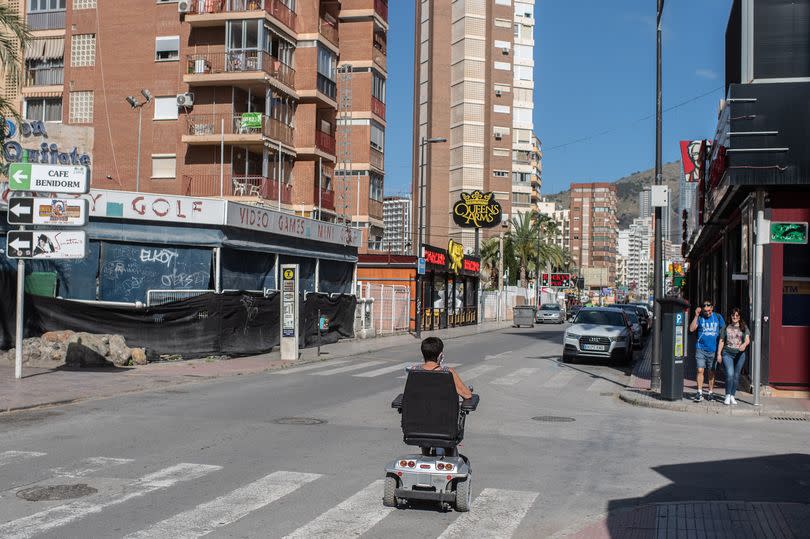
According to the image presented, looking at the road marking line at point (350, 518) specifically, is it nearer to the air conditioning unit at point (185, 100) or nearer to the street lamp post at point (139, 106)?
the street lamp post at point (139, 106)

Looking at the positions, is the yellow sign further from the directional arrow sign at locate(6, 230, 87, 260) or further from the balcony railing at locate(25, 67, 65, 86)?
the directional arrow sign at locate(6, 230, 87, 260)

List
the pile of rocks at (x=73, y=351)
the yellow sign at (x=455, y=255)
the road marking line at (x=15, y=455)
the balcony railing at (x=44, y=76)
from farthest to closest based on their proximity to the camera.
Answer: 1. the yellow sign at (x=455, y=255)
2. the balcony railing at (x=44, y=76)
3. the pile of rocks at (x=73, y=351)
4. the road marking line at (x=15, y=455)

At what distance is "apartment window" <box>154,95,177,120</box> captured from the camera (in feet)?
145

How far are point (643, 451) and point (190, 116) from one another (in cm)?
3636

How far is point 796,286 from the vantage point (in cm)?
1722

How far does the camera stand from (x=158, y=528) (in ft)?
22.2

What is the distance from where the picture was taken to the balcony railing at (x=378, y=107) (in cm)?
5200

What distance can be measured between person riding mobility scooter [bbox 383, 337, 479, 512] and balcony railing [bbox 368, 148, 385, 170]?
45095 mm

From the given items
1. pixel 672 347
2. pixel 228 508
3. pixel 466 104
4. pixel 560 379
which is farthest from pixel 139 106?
pixel 466 104

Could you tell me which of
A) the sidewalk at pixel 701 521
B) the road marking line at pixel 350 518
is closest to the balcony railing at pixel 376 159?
the road marking line at pixel 350 518

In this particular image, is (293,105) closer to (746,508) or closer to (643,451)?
(643,451)

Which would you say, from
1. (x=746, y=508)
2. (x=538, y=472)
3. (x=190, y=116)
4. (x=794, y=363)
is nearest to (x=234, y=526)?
(x=538, y=472)

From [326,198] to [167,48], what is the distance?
11.4 metres

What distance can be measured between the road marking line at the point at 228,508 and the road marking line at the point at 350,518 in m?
0.65
